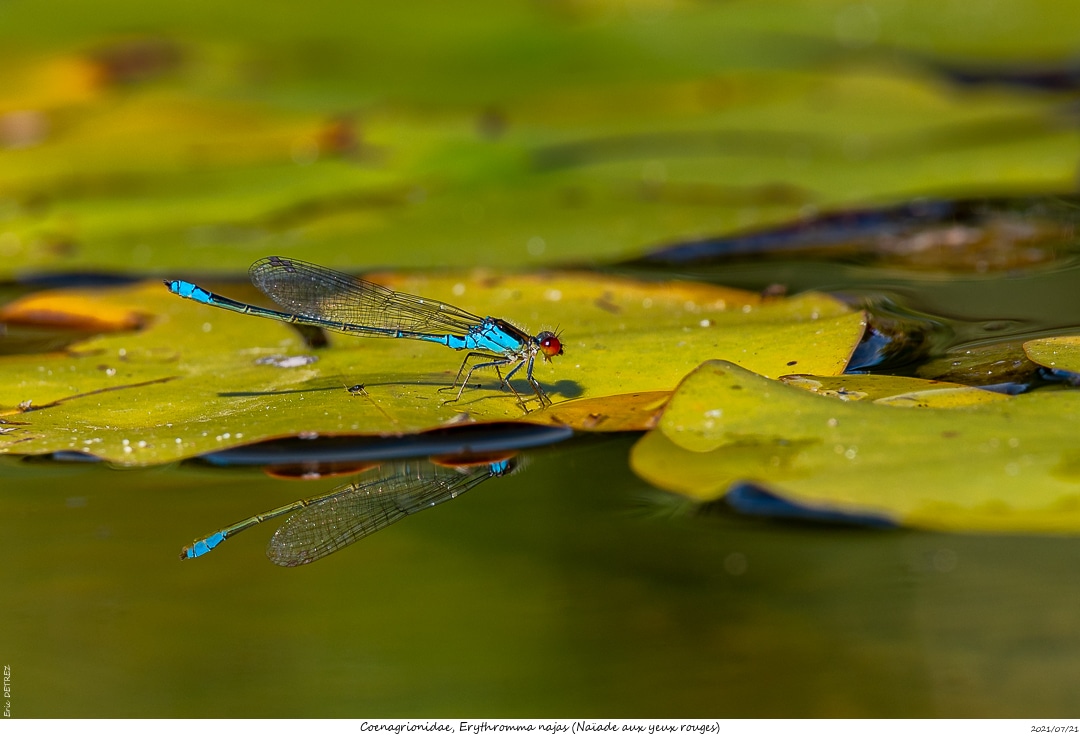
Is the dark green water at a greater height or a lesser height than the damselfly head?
lesser

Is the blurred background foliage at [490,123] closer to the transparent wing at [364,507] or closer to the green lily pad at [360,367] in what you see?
the green lily pad at [360,367]

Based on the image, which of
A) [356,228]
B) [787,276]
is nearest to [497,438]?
[787,276]

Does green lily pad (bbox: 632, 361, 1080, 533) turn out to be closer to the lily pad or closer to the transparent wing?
the lily pad

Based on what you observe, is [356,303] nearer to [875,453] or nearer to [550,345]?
[550,345]

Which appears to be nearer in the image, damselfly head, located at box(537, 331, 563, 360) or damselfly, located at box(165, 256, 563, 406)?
damselfly head, located at box(537, 331, 563, 360)

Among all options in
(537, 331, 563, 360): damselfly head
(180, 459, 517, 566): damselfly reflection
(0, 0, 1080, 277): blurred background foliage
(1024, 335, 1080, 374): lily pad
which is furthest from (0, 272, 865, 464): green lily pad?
(0, 0, 1080, 277): blurred background foliage

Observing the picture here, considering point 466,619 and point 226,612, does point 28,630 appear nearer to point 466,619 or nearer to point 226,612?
point 226,612

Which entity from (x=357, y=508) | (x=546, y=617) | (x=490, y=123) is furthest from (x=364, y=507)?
(x=490, y=123)
